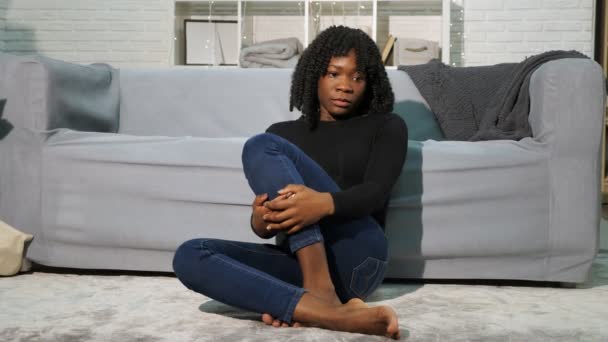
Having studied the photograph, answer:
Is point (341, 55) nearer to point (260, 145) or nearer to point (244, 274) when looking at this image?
point (260, 145)

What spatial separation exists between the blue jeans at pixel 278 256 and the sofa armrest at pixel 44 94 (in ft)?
2.74

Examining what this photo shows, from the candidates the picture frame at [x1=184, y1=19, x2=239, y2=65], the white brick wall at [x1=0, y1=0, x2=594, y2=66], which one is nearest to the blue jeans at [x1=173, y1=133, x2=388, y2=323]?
the picture frame at [x1=184, y1=19, x2=239, y2=65]

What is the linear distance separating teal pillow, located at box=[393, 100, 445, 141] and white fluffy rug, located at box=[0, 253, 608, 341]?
2.36ft

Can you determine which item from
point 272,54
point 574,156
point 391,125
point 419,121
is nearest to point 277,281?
point 391,125

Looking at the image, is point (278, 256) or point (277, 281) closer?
point (277, 281)

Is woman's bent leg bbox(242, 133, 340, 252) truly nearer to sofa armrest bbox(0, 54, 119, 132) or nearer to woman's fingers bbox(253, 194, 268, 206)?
woman's fingers bbox(253, 194, 268, 206)

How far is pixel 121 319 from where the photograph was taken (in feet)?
4.76

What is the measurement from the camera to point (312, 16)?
4.95m

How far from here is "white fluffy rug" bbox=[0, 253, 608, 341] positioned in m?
1.33

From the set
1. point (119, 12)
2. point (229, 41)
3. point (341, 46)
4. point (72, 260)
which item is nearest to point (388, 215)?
point (341, 46)

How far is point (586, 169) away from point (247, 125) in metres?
1.20

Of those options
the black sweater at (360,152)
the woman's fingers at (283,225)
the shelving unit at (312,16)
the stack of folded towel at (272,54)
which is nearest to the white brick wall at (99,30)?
the shelving unit at (312,16)

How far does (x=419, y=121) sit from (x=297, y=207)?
1.29 m

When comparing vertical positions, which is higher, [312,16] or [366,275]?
[312,16]
